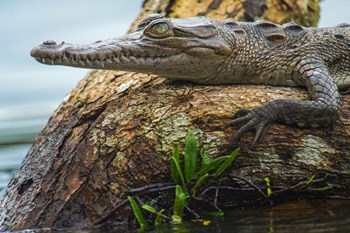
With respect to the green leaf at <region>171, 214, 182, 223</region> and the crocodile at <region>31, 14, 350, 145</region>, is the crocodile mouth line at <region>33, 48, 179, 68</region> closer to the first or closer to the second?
the crocodile at <region>31, 14, 350, 145</region>

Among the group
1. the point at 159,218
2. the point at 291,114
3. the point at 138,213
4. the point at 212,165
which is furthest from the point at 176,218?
the point at 291,114

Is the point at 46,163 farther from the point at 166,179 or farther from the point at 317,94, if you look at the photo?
the point at 317,94

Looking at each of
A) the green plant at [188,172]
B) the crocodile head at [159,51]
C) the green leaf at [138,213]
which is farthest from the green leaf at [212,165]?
the crocodile head at [159,51]

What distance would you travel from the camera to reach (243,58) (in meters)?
6.17

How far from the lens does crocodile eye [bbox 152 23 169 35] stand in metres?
5.93

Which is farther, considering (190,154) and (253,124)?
(253,124)

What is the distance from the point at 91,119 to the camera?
5.95 meters

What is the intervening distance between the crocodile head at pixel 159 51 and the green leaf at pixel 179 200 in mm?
1103

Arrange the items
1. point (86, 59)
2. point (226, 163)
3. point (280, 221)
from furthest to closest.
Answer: point (86, 59), point (226, 163), point (280, 221)

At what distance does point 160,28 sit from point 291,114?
4.18 ft

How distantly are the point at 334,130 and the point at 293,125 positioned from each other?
0.32m

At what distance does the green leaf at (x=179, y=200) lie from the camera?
17.3 feet

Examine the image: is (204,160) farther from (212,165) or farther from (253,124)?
(253,124)

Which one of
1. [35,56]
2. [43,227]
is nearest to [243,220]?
[43,227]
